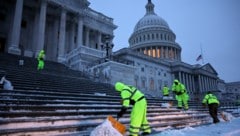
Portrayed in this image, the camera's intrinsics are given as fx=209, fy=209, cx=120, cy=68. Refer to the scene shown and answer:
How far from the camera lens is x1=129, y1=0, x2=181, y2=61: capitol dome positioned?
7956 cm

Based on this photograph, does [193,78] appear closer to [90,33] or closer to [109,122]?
[90,33]

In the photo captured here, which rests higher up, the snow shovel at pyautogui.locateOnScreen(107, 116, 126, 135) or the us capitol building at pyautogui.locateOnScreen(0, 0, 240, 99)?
the us capitol building at pyautogui.locateOnScreen(0, 0, 240, 99)

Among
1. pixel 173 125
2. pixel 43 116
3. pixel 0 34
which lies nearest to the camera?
pixel 43 116

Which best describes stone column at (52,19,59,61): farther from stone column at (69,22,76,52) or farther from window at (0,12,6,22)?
window at (0,12,6,22)

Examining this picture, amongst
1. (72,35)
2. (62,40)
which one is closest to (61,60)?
(62,40)

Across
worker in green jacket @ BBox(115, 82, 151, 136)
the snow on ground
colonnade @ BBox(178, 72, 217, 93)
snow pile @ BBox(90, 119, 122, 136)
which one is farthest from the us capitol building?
colonnade @ BBox(178, 72, 217, 93)

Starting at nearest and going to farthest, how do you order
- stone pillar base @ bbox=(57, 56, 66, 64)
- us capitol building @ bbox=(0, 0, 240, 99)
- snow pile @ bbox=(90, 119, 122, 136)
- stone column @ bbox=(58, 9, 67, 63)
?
1. snow pile @ bbox=(90, 119, 122, 136)
2. us capitol building @ bbox=(0, 0, 240, 99)
3. stone pillar base @ bbox=(57, 56, 66, 64)
4. stone column @ bbox=(58, 9, 67, 63)

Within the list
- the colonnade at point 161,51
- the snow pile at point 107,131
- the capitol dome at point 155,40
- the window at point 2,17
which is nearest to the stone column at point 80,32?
the window at point 2,17

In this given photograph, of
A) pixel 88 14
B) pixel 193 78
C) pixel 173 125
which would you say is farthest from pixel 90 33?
pixel 193 78

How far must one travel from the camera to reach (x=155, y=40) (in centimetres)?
8069

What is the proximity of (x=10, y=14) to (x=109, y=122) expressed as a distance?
2612cm

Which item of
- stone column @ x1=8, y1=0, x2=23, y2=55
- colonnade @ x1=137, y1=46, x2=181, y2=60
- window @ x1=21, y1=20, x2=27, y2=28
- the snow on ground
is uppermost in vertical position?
colonnade @ x1=137, y1=46, x2=181, y2=60

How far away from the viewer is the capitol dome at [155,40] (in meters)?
79.6

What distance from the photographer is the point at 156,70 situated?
59.3 meters
